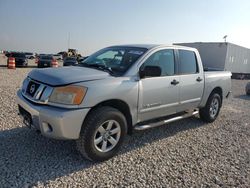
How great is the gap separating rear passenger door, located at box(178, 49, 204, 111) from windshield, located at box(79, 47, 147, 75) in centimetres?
113

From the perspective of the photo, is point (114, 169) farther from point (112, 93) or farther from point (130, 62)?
point (130, 62)

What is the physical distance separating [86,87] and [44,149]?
1423 millimetres

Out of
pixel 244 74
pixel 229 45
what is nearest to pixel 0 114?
pixel 229 45

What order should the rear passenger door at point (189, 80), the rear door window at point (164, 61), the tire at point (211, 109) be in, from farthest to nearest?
the tire at point (211, 109), the rear passenger door at point (189, 80), the rear door window at point (164, 61)

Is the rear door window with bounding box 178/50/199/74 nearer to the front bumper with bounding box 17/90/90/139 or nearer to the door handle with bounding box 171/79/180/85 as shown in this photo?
the door handle with bounding box 171/79/180/85

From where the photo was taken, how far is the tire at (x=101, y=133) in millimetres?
3430

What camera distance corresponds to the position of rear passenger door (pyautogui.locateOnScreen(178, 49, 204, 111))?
16.4ft

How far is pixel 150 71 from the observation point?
403cm

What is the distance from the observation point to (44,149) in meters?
3.95

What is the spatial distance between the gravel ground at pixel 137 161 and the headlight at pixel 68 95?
3.21ft

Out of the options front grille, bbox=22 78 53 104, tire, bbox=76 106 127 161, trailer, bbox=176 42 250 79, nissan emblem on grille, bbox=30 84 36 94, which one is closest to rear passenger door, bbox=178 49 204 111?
tire, bbox=76 106 127 161

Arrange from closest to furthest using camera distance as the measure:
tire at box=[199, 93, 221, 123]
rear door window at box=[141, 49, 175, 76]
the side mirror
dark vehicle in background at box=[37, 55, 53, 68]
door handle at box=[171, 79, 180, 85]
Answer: the side mirror → rear door window at box=[141, 49, 175, 76] → door handle at box=[171, 79, 180, 85] → tire at box=[199, 93, 221, 123] → dark vehicle in background at box=[37, 55, 53, 68]

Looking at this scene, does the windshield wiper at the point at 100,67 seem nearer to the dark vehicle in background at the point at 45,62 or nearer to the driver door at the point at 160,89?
the driver door at the point at 160,89

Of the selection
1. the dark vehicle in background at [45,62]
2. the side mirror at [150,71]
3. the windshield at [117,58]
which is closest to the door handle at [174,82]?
the side mirror at [150,71]
